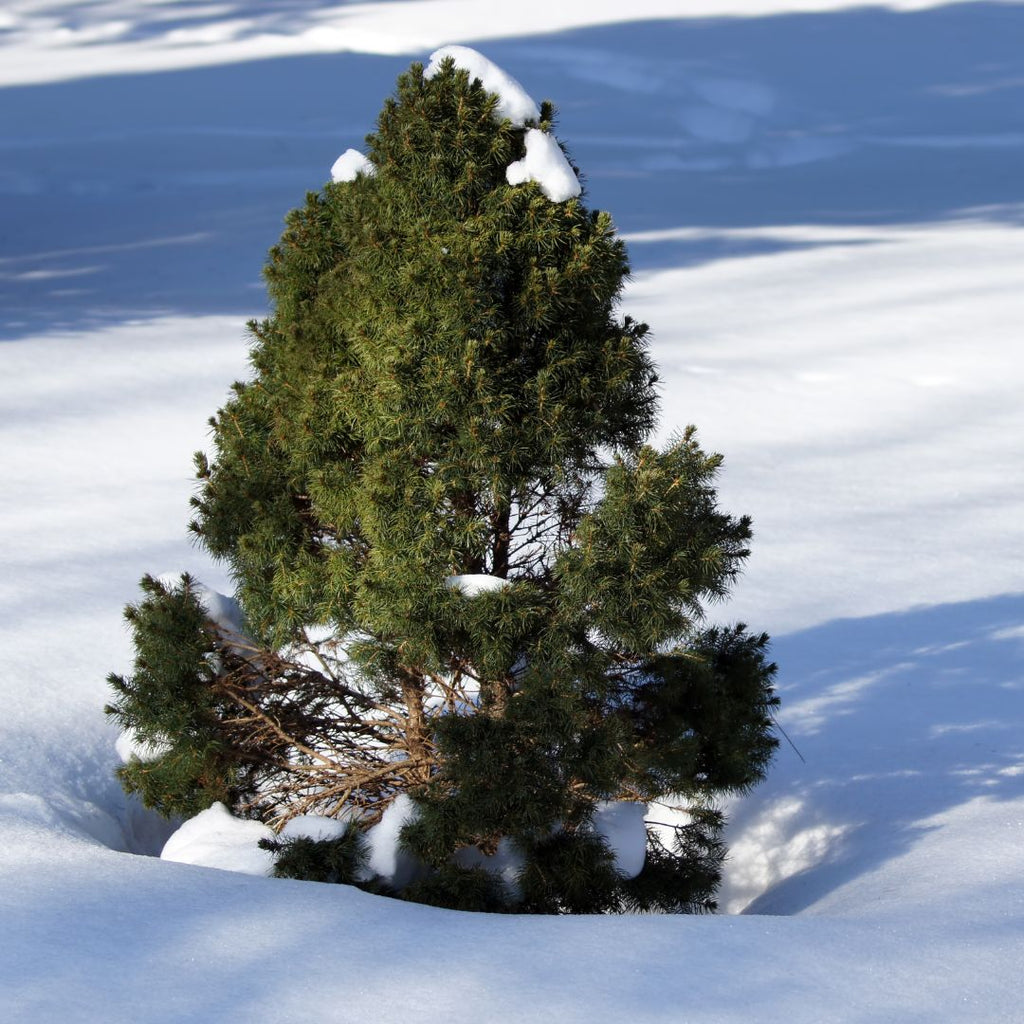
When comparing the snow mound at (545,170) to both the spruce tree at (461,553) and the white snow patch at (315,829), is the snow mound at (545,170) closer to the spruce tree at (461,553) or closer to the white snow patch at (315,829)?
the spruce tree at (461,553)

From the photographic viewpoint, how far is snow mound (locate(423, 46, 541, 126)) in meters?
2.46

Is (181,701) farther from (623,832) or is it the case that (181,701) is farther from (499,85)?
(499,85)

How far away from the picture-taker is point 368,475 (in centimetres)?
248

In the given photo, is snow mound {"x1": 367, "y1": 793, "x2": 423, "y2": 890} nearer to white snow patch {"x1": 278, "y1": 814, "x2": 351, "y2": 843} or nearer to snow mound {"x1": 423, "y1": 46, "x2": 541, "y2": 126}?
white snow patch {"x1": 278, "y1": 814, "x2": 351, "y2": 843}

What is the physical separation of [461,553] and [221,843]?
75cm

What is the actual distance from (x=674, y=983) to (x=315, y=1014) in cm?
51

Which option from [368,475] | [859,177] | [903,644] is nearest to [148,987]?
[368,475]

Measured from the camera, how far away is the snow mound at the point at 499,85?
2465mm

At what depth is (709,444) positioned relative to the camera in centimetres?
633

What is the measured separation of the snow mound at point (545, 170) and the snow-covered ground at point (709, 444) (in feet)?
3.93

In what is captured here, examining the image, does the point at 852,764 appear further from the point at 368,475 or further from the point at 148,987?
the point at 148,987

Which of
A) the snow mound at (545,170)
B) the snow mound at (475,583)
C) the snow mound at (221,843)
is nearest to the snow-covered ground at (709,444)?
the snow mound at (221,843)

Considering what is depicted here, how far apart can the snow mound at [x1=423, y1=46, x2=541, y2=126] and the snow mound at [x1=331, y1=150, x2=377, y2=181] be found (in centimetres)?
24

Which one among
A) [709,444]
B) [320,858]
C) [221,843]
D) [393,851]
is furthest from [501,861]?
[709,444]
